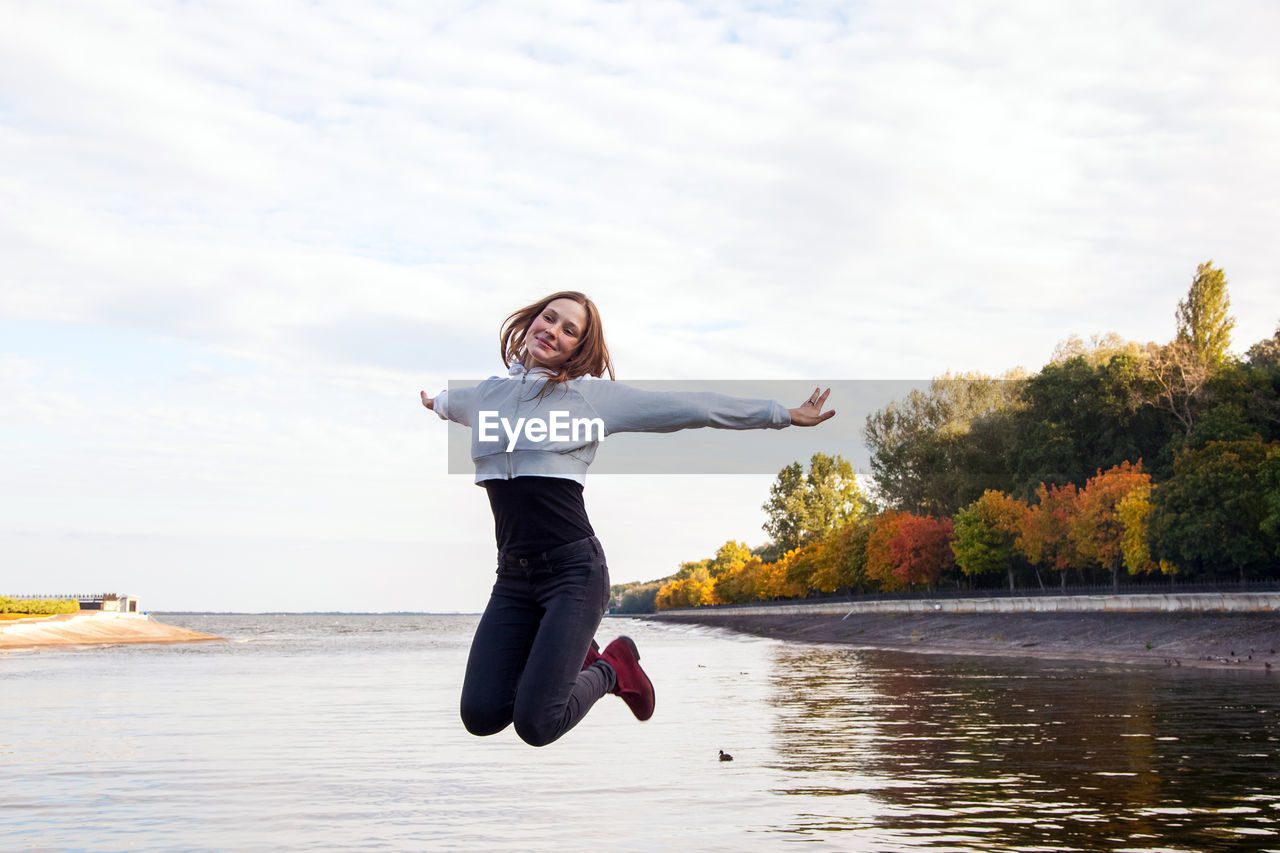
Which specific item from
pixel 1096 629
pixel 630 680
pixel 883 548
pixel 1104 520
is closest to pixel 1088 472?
pixel 1104 520

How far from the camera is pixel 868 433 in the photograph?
99250mm

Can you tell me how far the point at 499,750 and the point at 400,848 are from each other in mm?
7629

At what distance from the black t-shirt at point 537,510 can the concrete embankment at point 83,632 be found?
6543 centimetres

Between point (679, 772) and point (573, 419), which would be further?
point (679, 772)

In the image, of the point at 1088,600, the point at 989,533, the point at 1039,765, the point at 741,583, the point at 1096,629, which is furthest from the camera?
the point at 741,583

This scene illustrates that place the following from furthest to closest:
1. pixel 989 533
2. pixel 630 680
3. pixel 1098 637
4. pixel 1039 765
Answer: pixel 989 533 < pixel 1098 637 < pixel 1039 765 < pixel 630 680

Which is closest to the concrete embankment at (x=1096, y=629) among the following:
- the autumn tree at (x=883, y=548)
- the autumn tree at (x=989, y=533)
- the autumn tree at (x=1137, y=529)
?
the autumn tree at (x=989, y=533)

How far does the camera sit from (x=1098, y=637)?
49.8m

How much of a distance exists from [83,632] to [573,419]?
86474mm

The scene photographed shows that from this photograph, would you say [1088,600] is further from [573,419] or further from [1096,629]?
[573,419]

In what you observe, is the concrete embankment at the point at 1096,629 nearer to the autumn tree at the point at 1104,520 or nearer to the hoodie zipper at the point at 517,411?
the autumn tree at the point at 1104,520

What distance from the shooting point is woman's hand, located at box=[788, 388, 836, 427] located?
18.6 ft

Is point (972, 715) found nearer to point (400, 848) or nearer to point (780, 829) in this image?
point (780, 829)

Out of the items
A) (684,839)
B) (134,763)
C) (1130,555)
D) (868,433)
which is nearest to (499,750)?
(134,763)
